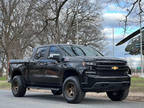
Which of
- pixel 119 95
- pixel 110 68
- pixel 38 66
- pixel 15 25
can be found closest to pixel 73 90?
pixel 110 68

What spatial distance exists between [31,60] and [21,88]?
1252mm

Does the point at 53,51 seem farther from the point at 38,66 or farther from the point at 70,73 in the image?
the point at 70,73

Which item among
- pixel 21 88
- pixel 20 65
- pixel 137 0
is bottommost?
pixel 21 88

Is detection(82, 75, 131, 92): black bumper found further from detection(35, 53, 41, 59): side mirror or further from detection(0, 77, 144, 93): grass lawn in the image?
detection(0, 77, 144, 93): grass lawn

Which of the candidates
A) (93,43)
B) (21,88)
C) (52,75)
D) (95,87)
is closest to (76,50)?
(52,75)

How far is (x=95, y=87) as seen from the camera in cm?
1045

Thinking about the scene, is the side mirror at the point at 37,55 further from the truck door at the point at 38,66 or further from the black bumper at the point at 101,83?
the black bumper at the point at 101,83

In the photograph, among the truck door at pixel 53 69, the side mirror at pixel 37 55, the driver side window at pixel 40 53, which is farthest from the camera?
the side mirror at pixel 37 55

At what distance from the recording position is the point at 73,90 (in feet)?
35.7

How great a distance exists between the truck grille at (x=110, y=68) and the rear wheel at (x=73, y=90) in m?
0.81

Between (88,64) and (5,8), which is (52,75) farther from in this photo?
(5,8)

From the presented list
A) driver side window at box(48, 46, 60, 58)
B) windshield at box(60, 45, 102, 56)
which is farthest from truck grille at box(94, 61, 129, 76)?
driver side window at box(48, 46, 60, 58)

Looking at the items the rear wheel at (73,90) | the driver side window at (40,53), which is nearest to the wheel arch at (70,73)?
the rear wheel at (73,90)

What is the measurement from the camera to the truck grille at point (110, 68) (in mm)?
10586
